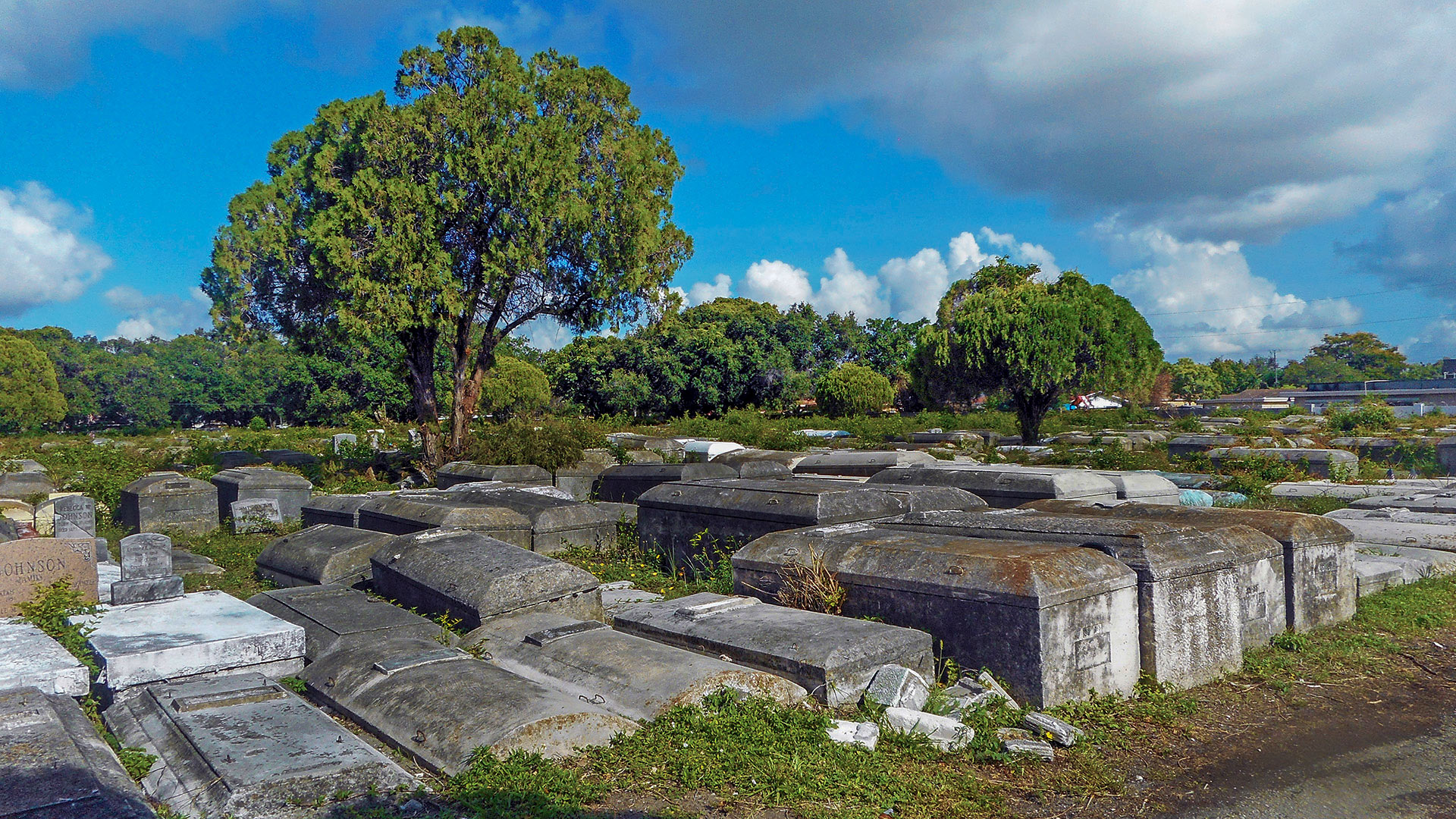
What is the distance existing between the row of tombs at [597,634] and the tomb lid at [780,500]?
3 cm

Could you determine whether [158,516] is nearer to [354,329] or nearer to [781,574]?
[354,329]

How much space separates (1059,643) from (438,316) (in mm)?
11427

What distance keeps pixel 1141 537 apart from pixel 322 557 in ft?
18.3

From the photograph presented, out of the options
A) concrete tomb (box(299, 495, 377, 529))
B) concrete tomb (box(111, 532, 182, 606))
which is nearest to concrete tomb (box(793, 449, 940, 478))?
concrete tomb (box(299, 495, 377, 529))

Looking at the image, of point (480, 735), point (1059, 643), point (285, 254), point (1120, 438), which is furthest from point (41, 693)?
point (1120, 438)

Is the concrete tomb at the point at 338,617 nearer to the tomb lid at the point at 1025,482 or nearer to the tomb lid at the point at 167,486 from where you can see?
the tomb lid at the point at 1025,482

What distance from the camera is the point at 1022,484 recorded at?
7.29 meters

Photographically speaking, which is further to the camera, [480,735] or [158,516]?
[158,516]

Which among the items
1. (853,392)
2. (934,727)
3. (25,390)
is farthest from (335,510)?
(25,390)

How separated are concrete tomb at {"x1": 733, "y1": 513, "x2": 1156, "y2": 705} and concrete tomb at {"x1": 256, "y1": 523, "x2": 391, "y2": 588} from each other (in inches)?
146

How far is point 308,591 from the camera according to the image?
5391mm

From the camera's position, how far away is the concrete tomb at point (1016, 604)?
3.82 metres

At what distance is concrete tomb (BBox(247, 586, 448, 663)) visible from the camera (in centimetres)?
440

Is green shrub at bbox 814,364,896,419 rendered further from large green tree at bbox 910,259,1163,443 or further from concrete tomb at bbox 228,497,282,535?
concrete tomb at bbox 228,497,282,535
